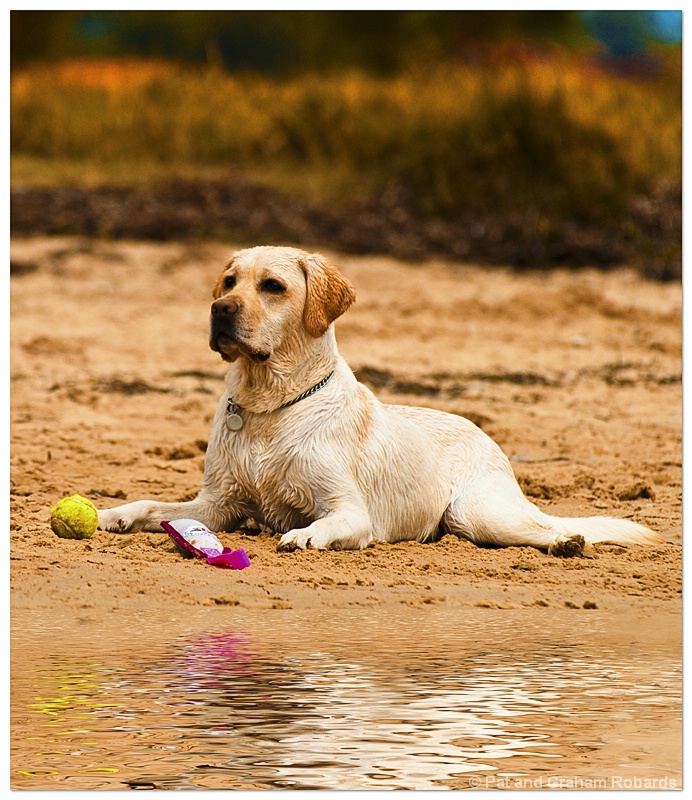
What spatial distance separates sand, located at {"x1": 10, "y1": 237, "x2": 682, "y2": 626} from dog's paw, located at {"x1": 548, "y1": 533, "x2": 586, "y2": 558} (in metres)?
0.07

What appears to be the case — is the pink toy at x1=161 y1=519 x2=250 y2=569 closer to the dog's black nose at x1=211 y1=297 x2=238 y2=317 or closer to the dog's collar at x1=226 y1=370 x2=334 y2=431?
the dog's collar at x1=226 y1=370 x2=334 y2=431

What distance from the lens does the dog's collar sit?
19.7 ft

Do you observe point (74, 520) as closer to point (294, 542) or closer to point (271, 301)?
point (294, 542)

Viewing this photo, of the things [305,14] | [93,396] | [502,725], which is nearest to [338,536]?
[502,725]

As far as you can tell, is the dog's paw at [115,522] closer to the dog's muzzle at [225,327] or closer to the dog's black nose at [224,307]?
the dog's muzzle at [225,327]

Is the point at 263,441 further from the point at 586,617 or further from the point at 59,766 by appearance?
the point at 59,766

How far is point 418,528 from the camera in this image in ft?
20.4

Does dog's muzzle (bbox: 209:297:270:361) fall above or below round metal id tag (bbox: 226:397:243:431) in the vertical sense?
above

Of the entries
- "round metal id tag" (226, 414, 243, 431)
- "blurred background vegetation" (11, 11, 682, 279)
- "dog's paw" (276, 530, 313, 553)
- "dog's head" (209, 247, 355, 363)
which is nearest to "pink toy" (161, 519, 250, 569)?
"dog's paw" (276, 530, 313, 553)

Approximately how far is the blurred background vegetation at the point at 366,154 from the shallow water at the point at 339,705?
9521 mm

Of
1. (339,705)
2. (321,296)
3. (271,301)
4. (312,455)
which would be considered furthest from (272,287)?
(339,705)

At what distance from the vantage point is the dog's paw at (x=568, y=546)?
19.4 feet

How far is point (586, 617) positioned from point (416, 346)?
6344mm
